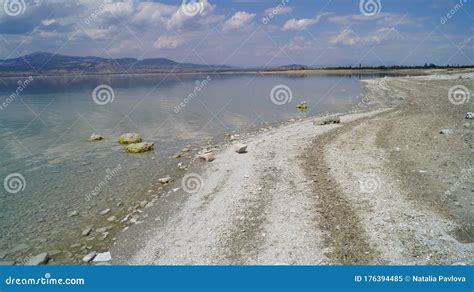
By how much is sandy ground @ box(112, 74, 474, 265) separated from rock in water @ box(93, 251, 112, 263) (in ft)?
0.81

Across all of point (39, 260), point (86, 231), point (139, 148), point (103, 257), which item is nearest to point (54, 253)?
point (39, 260)

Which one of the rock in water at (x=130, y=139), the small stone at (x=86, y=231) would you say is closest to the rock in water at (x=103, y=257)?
the small stone at (x=86, y=231)

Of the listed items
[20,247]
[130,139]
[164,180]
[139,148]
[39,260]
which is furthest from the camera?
[130,139]

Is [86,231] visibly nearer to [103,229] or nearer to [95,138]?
[103,229]

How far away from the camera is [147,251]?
9.81m

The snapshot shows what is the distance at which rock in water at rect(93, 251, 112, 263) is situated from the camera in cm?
980

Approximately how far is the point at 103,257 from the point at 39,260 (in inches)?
78.5

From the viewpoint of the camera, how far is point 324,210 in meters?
11.0

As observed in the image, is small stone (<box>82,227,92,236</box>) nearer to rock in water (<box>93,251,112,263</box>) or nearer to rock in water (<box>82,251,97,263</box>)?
rock in water (<box>82,251,97,263</box>)

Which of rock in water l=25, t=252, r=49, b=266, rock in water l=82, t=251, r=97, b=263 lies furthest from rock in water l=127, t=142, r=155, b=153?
rock in water l=82, t=251, r=97, b=263

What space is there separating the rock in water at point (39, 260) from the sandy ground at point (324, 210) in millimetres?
2171
